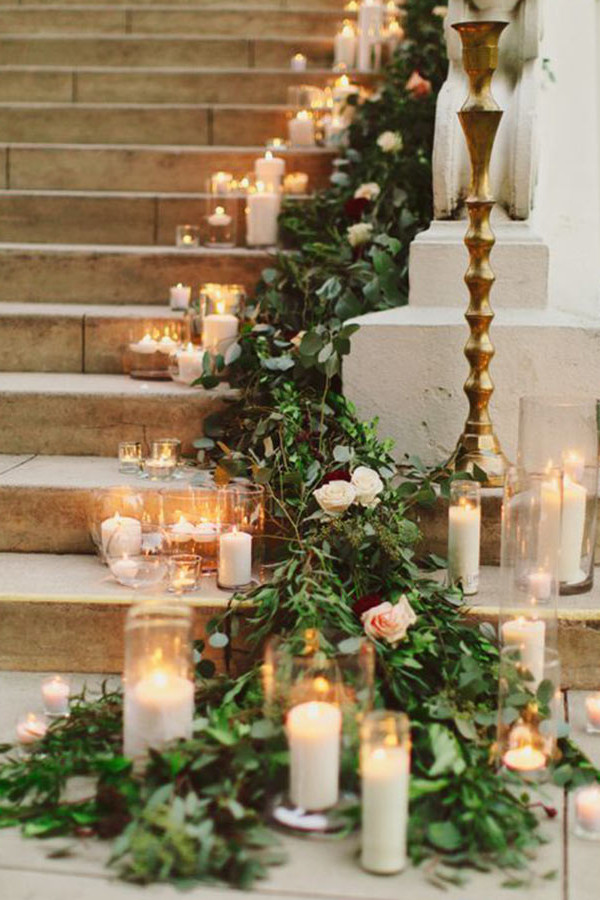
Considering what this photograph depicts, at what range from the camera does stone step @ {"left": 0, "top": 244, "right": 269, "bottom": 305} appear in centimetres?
521

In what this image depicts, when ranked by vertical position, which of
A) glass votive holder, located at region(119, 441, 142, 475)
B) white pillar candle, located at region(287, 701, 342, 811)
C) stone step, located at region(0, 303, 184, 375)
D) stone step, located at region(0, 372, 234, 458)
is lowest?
white pillar candle, located at region(287, 701, 342, 811)

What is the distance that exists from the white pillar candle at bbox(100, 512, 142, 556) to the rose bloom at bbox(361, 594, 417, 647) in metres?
0.77

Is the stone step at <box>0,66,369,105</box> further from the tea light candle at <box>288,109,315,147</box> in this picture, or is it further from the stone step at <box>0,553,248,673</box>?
the stone step at <box>0,553,248,673</box>

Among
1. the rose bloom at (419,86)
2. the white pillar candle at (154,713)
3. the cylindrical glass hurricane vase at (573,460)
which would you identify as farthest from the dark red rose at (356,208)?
the white pillar candle at (154,713)

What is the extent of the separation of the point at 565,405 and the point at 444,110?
112 centimetres

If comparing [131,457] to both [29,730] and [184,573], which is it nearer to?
[184,573]

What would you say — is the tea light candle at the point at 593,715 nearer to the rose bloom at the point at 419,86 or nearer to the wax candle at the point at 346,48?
the rose bloom at the point at 419,86

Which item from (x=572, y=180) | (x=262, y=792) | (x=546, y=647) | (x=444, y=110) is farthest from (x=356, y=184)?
(x=262, y=792)

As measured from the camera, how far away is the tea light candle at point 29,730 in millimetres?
3141

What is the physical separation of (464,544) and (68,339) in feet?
5.94

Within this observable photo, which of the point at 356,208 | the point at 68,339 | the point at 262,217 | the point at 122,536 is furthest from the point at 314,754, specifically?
the point at 262,217

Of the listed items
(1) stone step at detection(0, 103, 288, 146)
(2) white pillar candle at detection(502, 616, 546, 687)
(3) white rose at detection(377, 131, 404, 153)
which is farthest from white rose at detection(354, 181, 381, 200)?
(2) white pillar candle at detection(502, 616, 546, 687)

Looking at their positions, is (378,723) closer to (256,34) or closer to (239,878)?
(239,878)

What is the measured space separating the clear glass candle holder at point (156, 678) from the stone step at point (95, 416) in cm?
154
